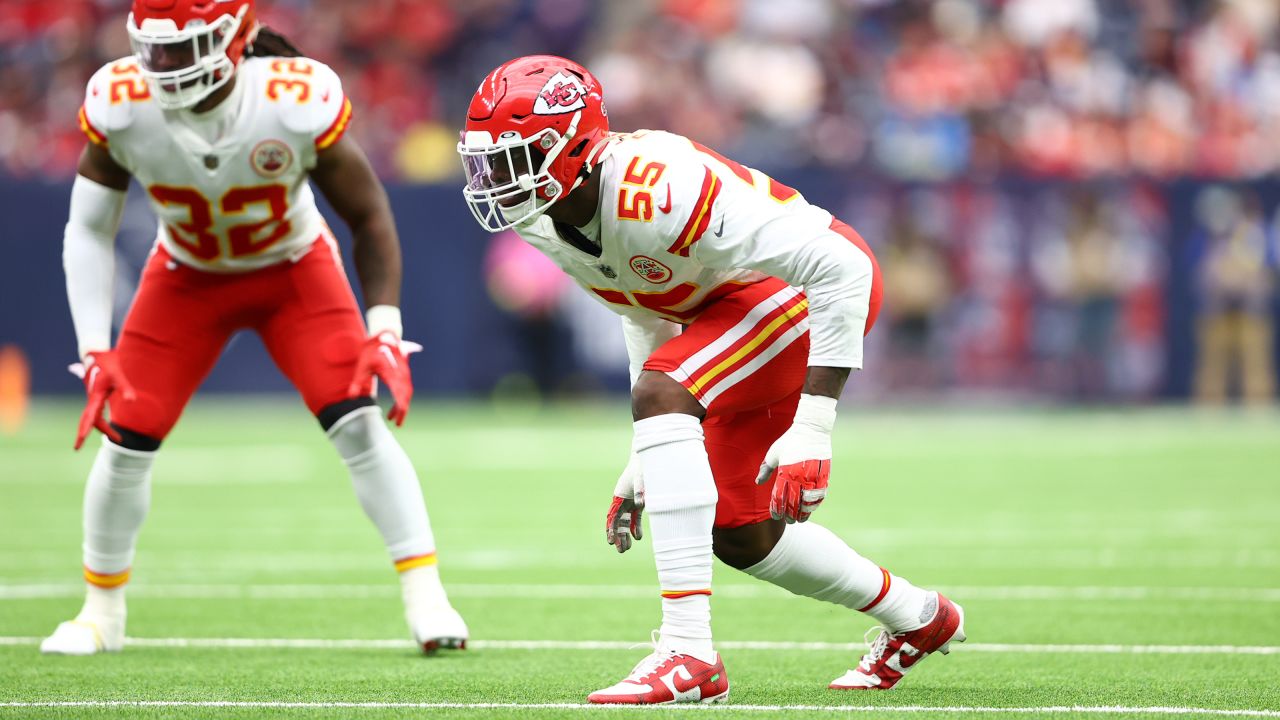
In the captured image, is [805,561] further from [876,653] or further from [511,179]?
[511,179]

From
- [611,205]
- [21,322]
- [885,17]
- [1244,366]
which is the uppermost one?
[885,17]

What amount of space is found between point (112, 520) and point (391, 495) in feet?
2.64

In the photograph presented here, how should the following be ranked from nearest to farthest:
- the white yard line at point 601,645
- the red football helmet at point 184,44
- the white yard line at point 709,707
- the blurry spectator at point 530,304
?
1. the white yard line at point 709,707
2. the red football helmet at point 184,44
3. the white yard line at point 601,645
4. the blurry spectator at point 530,304

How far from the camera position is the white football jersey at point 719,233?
3.89m

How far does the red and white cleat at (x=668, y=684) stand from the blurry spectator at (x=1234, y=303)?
12154 millimetres

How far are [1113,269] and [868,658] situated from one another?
11538 mm

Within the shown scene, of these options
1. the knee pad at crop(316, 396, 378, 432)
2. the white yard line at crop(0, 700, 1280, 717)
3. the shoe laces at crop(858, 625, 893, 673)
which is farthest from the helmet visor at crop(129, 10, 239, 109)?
the shoe laces at crop(858, 625, 893, 673)

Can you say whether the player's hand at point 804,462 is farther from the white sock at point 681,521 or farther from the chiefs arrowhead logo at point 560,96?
the chiefs arrowhead logo at point 560,96

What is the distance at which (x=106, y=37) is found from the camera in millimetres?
16781

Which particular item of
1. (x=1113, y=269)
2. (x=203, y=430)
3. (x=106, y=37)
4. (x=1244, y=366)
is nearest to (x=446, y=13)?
(x=106, y=37)

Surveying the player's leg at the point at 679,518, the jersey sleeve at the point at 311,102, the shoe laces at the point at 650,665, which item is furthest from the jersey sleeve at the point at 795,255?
the jersey sleeve at the point at 311,102

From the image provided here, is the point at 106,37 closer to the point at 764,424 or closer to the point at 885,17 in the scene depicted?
the point at 885,17

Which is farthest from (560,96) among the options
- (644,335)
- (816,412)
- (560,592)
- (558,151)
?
(560,592)

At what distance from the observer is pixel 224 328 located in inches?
202
